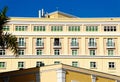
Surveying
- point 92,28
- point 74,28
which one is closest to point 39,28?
point 74,28

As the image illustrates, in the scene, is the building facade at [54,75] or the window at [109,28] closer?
the building facade at [54,75]

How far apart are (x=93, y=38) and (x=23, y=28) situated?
15.3m

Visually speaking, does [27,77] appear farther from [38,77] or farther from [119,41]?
[119,41]

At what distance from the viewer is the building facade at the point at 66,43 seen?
102 m

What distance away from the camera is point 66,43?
10400 cm

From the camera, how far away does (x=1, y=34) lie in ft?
167

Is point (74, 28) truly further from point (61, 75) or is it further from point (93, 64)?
point (61, 75)

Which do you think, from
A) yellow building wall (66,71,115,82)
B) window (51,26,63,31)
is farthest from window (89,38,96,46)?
yellow building wall (66,71,115,82)

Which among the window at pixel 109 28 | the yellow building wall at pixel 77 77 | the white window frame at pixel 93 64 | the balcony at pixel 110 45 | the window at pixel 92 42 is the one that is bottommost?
the white window frame at pixel 93 64

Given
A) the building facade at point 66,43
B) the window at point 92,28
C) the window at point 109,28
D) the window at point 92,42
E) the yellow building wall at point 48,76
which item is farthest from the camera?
the window at point 109,28

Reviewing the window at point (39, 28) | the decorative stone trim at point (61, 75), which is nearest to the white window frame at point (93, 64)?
the window at point (39, 28)

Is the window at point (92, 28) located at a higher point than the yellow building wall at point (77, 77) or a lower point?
higher

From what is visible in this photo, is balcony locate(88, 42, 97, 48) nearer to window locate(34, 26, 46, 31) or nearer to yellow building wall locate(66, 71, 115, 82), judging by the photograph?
window locate(34, 26, 46, 31)

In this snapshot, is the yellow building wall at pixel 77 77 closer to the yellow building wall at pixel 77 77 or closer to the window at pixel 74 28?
the yellow building wall at pixel 77 77
